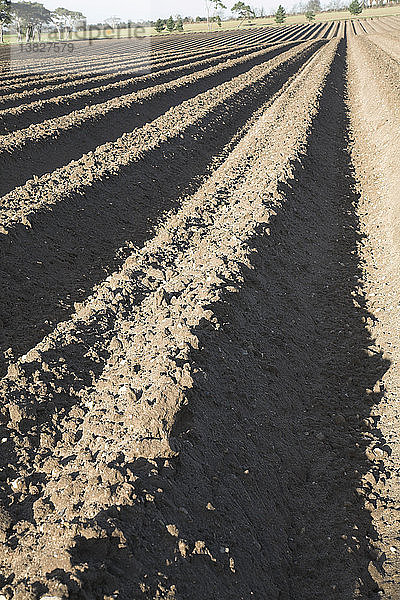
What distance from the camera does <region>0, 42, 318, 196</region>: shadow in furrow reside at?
10.6 metres

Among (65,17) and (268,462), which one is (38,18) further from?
(268,462)

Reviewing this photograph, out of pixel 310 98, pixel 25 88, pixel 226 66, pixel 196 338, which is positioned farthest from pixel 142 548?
pixel 226 66

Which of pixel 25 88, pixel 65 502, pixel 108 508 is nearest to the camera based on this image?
pixel 108 508

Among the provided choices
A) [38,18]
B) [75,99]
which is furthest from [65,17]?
[75,99]

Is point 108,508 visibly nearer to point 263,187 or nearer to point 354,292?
point 354,292

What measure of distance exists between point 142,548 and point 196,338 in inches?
79.0

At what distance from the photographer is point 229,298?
17.9ft

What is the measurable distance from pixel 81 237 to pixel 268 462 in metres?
5.00

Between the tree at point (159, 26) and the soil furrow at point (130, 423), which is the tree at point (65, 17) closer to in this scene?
the tree at point (159, 26)

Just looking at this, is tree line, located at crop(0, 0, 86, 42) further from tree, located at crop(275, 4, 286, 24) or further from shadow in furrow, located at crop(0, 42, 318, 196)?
shadow in furrow, located at crop(0, 42, 318, 196)

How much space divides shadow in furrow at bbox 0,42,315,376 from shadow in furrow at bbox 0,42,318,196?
7.15 ft

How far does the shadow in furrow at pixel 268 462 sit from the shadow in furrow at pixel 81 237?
2136 mm

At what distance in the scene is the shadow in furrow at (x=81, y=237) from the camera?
20.3 feet

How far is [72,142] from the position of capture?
12.3 m
